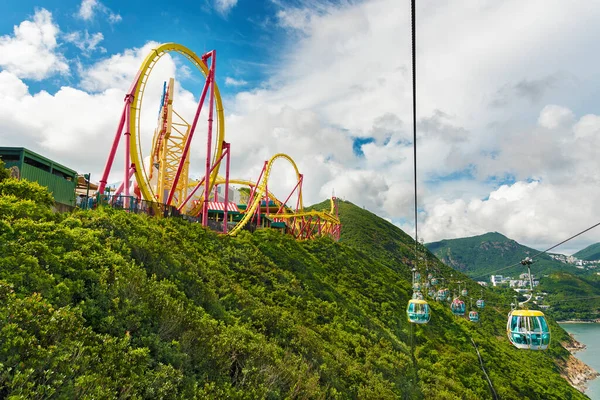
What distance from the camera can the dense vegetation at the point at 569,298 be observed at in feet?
Result: 468

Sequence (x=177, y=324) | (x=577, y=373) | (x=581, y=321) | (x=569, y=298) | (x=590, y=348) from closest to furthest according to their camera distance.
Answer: (x=177, y=324)
(x=577, y=373)
(x=590, y=348)
(x=581, y=321)
(x=569, y=298)

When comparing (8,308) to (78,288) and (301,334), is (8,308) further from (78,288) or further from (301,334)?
(301,334)

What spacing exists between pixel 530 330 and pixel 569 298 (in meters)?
170

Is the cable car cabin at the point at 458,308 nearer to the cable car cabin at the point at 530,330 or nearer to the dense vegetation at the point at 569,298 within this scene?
the cable car cabin at the point at 530,330

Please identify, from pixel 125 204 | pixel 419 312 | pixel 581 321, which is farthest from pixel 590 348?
pixel 125 204

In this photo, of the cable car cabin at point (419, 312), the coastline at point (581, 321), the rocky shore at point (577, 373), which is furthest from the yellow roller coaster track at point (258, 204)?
the coastline at point (581, 321)

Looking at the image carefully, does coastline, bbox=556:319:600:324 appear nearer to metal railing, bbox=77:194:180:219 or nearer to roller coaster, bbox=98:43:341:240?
roller coaster, bbox=98:43:341:240

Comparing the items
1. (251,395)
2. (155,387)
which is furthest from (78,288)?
(251,395)

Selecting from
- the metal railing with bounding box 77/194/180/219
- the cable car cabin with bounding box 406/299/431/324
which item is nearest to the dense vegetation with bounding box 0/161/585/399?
the metal railing with bounding box 77/194/180/219

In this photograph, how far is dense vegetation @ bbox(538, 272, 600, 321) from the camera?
5620 inches

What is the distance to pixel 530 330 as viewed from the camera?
13.0 meters

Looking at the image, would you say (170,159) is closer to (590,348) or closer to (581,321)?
(590,348)

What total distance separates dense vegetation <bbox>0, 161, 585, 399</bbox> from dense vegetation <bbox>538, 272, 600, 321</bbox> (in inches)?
5233

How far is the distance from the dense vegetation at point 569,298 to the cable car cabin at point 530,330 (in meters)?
137
